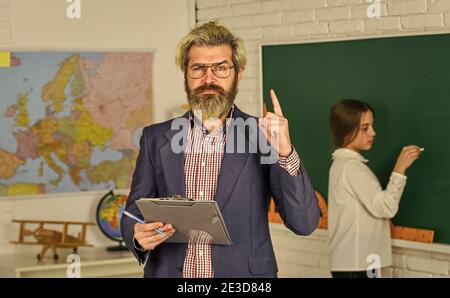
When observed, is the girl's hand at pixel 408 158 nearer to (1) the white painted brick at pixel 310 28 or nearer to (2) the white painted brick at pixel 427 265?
(2) the white painted brick at pixel 427 265

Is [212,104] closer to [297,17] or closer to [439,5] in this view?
[439,5]

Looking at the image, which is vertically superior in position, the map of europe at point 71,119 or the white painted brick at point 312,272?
the map of europe at point 71,119

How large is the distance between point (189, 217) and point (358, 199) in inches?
75.7

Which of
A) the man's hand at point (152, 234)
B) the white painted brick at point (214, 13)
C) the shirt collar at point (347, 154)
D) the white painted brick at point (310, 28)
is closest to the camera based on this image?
the man's hand at point (152, 234)

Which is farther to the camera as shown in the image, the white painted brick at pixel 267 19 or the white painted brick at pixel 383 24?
the white painted brick at pixel 267 19

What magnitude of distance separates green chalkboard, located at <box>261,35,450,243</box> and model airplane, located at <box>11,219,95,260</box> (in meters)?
1.29

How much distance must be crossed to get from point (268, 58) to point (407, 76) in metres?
1.00

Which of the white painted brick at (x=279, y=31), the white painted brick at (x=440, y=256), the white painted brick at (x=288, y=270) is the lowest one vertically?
the white painted brick at (x=288, y=270)

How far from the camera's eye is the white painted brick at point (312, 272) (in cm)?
485

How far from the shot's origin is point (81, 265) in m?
4.82

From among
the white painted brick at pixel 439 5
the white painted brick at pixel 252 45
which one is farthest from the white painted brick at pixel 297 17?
the white painted brick at pixel 439 5

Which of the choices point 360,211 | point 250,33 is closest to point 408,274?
point 360,211

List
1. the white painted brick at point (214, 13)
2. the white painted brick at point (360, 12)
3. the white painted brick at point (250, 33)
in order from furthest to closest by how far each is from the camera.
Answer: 1. the white painted brick at point (214, 13)
2. the white painted brick at point (250, 33)
3. the white painted brick at point (360, 12)
